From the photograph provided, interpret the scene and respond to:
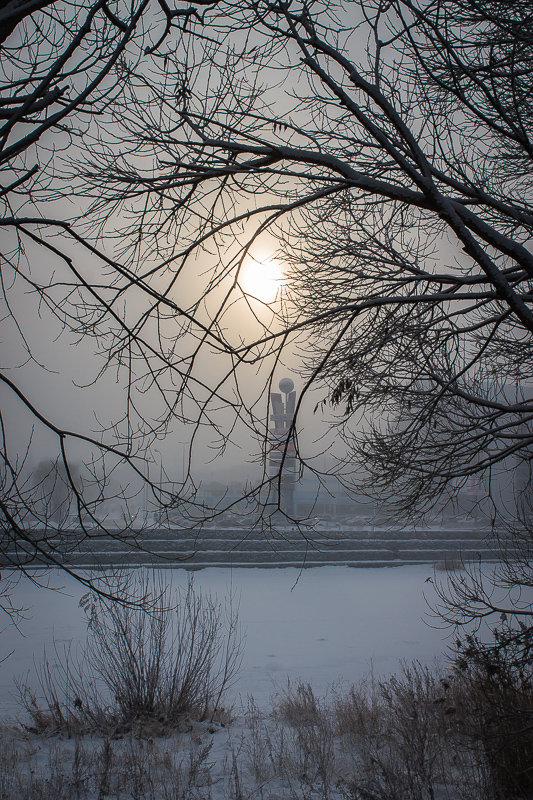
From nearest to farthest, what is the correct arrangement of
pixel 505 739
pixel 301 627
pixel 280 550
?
pixel 505 739 < pixel 301 627 < pixel 280 550

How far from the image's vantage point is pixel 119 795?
4.22 metres

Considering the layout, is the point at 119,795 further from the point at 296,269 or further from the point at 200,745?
the point at 296,269

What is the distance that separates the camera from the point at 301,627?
10.8 metres

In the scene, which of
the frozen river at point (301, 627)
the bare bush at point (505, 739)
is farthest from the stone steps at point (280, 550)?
the bare bush at point (505, 739)

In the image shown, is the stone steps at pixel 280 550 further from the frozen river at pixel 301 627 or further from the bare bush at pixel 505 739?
the bare bush at pixel 505 739

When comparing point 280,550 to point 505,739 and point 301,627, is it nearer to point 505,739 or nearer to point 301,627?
point 301,627

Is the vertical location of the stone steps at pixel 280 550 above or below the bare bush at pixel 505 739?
above

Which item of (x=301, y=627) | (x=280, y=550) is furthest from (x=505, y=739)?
(x=280, y=550)

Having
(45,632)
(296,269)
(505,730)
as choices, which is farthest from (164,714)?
(45,632)

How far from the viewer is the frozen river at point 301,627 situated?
801 cm

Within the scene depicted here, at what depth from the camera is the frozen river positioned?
26.3 feet

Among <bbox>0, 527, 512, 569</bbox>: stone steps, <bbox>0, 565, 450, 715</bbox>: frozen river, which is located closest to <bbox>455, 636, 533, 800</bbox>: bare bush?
<bbox>0, 565, 450, 715</bbox>: frozen river

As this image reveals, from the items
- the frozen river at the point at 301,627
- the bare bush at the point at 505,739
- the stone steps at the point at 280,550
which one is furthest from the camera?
the stone steps at the point at 280,550

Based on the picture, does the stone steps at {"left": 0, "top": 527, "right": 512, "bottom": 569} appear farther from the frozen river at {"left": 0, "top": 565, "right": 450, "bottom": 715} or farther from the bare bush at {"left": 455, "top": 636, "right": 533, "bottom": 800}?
the bare bush at {"left": 455, "top": 636, "right": 533, "bottom": 800}
